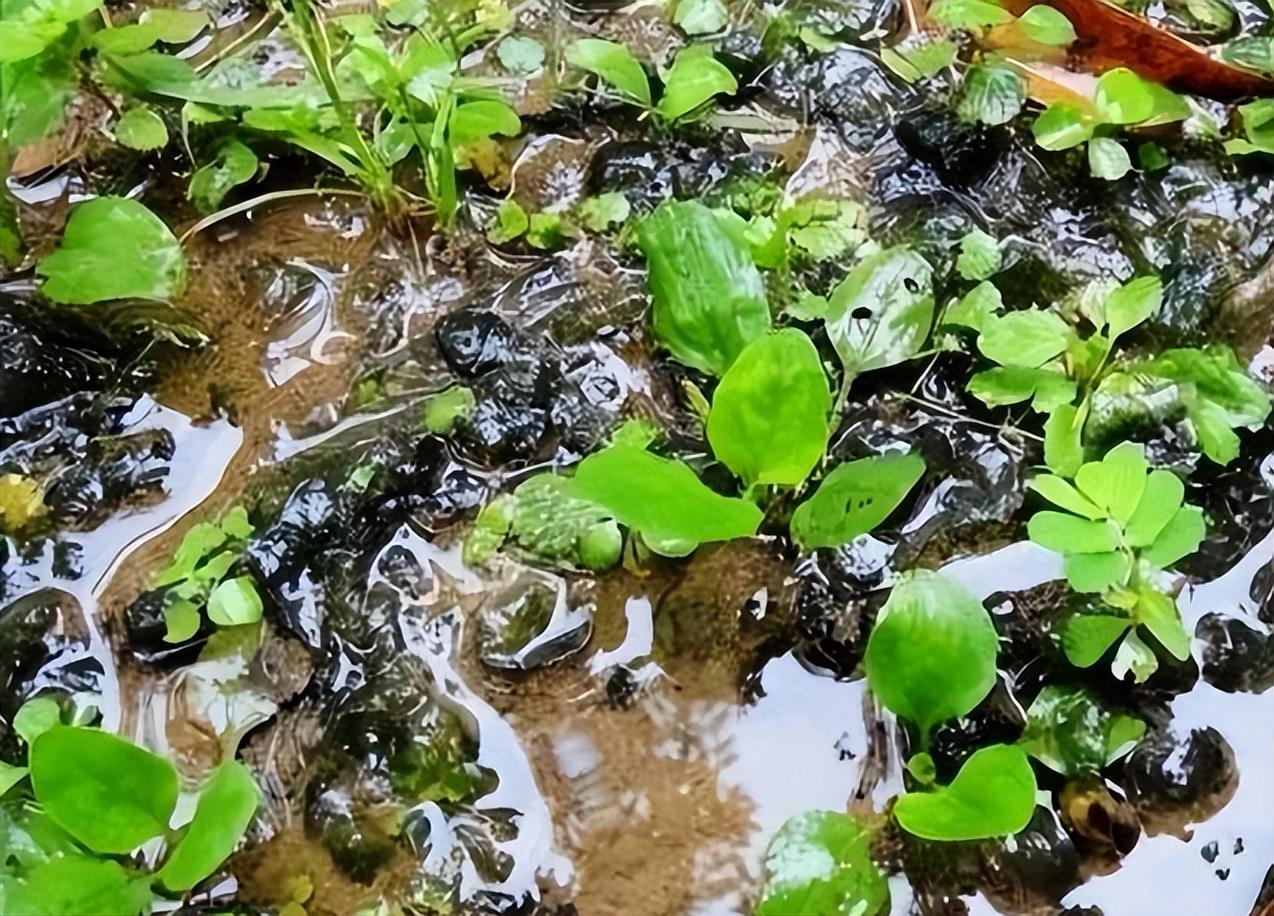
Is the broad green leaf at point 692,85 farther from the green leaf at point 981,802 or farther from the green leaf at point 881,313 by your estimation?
the green leaf at point 981,802

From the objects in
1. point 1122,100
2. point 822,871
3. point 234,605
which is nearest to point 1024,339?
point 1122,100

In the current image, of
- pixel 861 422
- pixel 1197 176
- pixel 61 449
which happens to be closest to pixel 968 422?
pixel 861 422

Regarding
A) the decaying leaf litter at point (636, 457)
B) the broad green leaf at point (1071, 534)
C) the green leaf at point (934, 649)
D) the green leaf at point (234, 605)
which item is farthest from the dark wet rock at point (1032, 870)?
the green leaf at point (234, 605)

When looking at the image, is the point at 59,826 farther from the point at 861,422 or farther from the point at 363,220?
the point at 861,422

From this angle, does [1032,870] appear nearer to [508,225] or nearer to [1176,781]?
[1176,781]

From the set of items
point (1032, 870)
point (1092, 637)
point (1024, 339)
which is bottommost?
point (1032, 870)

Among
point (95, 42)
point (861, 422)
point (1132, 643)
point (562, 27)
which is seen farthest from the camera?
point (562, 27)
